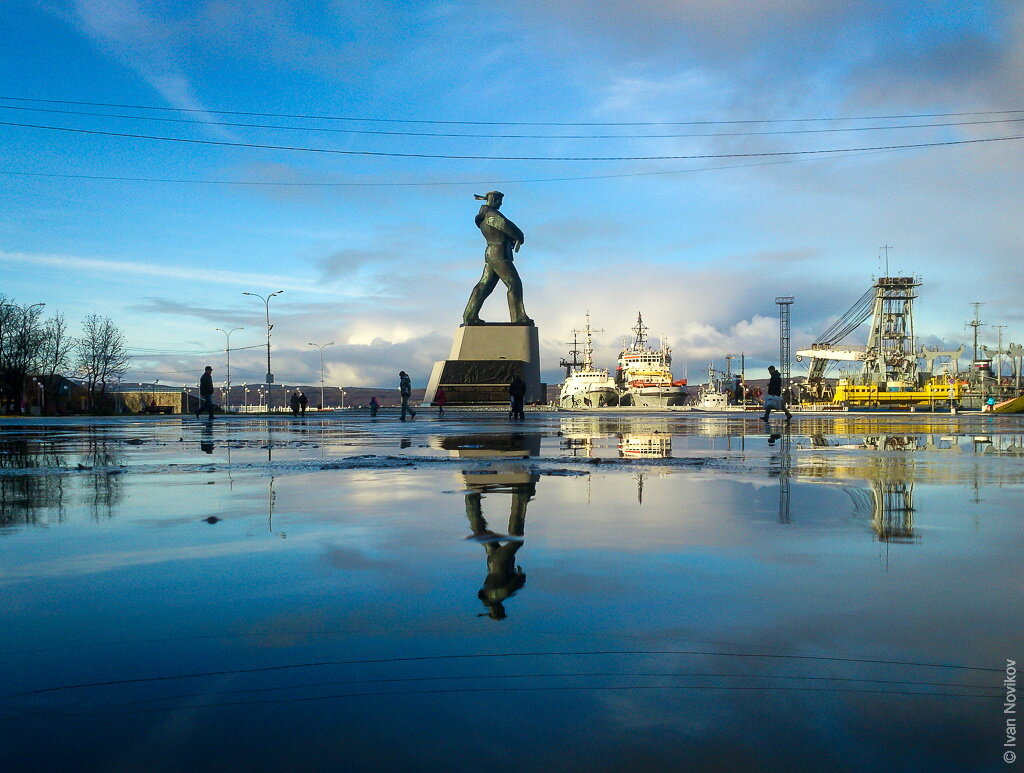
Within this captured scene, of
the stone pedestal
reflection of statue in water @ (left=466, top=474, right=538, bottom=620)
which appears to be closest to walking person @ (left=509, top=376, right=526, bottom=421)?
the stone pedestal

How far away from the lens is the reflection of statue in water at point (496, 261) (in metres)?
50.1

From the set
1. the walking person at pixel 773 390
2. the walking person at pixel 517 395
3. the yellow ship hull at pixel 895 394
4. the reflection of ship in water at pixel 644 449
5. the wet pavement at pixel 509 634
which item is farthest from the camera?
the yellow ship hull at pixel 895 394

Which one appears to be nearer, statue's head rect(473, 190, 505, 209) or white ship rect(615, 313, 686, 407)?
statue's head rect(473, 190, 505, 209)

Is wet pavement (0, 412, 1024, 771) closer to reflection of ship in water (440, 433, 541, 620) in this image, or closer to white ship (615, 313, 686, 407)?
reflection of ship in water (440, 433, 541, 620)

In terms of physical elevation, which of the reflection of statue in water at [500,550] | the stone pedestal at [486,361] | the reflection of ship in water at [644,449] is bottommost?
the reflection of ship in water at [644,449]

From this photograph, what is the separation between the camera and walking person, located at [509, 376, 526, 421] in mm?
28359

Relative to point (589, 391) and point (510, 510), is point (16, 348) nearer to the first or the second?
point (589, 391)

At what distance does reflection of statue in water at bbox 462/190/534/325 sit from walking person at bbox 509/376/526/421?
2101cm

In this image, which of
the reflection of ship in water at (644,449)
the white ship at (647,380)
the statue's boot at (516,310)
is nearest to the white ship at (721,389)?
the white ship at (647,380)

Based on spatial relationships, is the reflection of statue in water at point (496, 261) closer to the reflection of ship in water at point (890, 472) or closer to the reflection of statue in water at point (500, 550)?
the reflection of ship in water at point (890, 472)

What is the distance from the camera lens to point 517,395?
2883 centimetres

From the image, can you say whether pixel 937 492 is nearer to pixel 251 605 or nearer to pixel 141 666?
pixel 251 605

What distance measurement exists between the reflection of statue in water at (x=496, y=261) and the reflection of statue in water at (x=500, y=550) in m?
43.9

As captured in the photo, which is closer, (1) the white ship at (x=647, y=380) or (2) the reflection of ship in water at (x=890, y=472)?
(2) the reflection of ship in water at (x=890, y=472)
